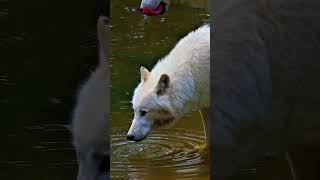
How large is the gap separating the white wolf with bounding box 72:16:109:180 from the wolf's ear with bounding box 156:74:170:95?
30 centimetres

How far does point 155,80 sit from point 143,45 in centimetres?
21

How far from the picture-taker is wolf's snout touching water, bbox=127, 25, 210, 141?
3705mm

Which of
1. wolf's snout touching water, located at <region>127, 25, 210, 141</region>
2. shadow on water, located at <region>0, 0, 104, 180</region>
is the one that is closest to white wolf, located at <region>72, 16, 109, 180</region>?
shadow on water, located at <region>0, 0, 104, 180</region>

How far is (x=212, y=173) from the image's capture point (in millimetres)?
3812

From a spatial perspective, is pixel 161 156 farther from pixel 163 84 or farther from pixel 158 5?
pixel 158 5

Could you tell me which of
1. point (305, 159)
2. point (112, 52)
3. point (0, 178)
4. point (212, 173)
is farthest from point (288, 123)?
point (0, 178)

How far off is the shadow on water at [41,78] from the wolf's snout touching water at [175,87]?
355mm

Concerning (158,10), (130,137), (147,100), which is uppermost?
(158,10)

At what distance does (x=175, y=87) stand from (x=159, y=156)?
0.41 meters

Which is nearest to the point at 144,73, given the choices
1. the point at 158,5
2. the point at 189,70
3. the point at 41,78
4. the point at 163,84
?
the point at 163,84

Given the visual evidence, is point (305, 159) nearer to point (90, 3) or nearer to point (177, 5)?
point (177, 5)

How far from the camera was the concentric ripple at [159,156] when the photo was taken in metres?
3.69

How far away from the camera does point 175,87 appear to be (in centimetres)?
376

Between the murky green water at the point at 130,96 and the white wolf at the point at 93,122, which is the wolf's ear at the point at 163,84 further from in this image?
the white wolf at the point at 93,122
